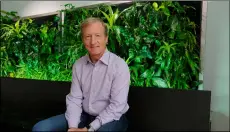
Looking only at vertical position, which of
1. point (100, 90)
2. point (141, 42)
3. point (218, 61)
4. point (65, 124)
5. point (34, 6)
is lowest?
point (65, 124)

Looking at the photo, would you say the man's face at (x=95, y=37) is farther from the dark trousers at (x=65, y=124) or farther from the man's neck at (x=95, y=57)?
the dark trousers at (x=65, y=124)

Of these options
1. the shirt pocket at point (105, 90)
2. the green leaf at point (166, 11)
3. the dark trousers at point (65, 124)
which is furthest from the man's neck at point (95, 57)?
the green leaf at point (166, 11)

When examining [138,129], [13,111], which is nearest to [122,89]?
[138,129]

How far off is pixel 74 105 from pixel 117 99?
0.32 metres

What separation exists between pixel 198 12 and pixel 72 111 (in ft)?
4.03

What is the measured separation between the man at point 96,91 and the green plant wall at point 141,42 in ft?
1.60

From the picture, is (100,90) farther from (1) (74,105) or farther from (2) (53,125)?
(2) (53,125)

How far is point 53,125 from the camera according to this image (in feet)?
5.55

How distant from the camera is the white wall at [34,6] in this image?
7.98 ft

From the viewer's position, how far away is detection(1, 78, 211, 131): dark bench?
6.19 ft

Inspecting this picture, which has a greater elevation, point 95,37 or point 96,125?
point 95,37

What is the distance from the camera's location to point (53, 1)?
2457 millimetres

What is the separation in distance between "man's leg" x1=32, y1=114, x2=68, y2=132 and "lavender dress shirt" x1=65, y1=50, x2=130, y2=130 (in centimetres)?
5

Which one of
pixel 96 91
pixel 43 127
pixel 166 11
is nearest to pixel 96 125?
pixel 96 91
